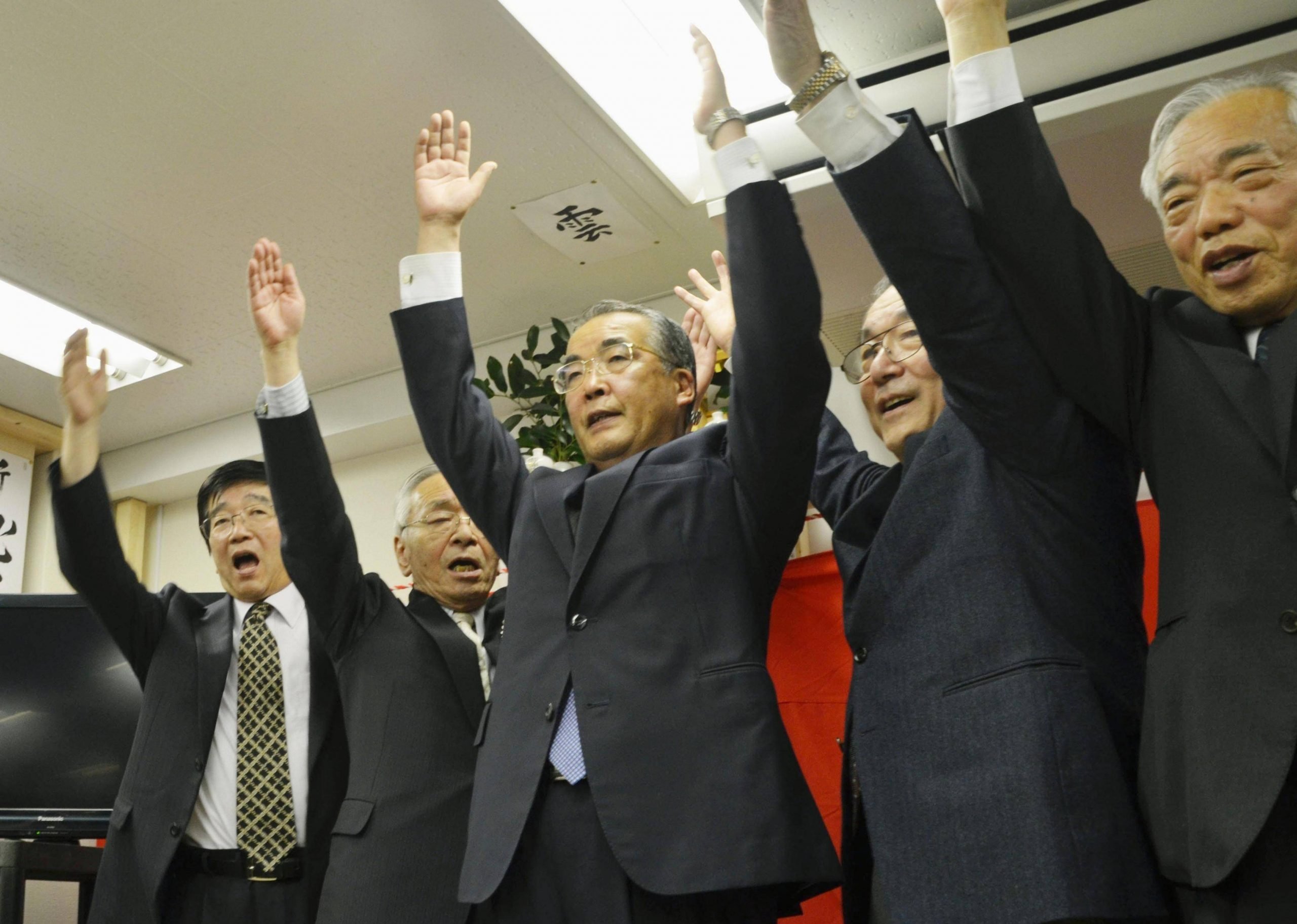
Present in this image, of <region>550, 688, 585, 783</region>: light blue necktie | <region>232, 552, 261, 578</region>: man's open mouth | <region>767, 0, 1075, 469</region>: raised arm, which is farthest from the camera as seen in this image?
<region>232, 552, 261, 578</region>: man's open mouth

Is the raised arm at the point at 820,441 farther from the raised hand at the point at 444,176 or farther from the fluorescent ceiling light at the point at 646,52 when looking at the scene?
the fluorescent ceiling light at the point at 646,52

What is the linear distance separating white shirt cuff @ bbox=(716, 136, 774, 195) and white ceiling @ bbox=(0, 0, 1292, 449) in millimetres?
1801

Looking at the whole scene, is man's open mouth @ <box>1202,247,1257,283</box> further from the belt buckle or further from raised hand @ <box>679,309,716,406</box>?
the belt buckle

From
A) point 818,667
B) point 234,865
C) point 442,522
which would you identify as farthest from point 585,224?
point 234,865

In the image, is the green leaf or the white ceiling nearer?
the white ceiling

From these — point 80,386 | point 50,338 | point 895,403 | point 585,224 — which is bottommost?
point 895,403

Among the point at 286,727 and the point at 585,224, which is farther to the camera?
the point at 585,224

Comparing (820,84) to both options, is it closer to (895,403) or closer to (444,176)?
(895,403)

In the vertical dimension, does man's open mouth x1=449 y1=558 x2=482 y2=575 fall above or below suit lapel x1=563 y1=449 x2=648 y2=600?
below

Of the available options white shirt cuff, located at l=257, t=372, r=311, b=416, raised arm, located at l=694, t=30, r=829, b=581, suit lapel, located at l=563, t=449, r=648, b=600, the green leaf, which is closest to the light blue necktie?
suit lapel, located at l=563, t=449, r=648, b=600

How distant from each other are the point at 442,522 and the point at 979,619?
1.54 metres

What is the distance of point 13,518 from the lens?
17.5 ft

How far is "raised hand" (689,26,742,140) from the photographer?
1.57 m

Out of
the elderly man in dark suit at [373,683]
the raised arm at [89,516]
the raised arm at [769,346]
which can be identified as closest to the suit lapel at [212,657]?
the raised arm at [89,516]
